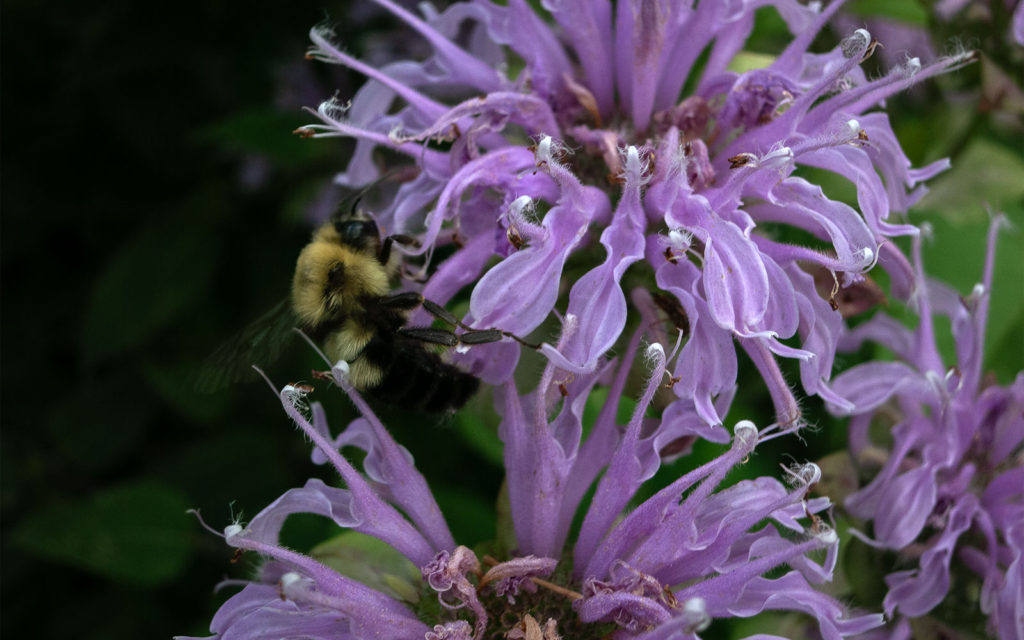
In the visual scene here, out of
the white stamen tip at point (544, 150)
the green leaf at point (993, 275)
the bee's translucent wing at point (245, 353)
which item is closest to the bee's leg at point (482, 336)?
the white stamen tip at point (544, 150)

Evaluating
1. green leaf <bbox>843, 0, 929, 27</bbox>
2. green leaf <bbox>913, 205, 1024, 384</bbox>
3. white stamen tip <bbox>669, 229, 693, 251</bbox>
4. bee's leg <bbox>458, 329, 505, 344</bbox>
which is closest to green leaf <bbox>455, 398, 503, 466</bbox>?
bee's leg <bbox>458, 329, 505, 344</bbox>

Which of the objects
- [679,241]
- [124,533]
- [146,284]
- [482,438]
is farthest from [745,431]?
[146,284]

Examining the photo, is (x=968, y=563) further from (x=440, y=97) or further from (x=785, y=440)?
(x=440, y=97)

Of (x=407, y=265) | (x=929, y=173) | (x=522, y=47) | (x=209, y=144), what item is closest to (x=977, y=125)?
(x=929, y=173)

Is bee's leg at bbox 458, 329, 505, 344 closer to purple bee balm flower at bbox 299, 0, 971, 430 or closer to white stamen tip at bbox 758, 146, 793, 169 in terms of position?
purple bee balm flower at bbox 299, 0, 971, 430

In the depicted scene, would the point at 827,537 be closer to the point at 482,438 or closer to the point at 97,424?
the point at 482,438

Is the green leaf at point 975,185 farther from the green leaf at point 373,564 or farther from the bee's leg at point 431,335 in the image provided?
the green leaf at point 373,564
